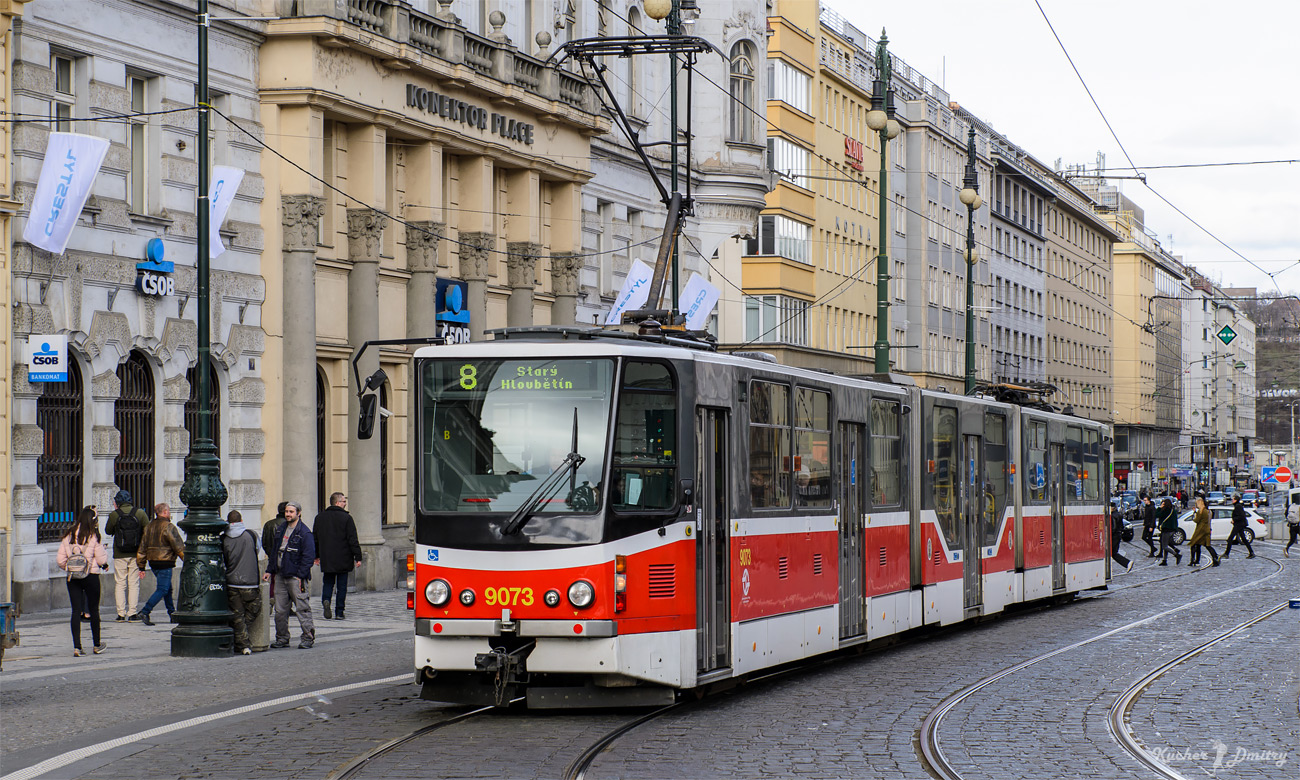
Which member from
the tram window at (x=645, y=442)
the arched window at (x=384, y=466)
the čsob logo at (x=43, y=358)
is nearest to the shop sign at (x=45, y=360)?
the čsob logo at (x=43, y=358)

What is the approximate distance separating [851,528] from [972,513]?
18.2 ft

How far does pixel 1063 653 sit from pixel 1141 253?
126m

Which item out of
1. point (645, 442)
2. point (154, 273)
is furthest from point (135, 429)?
point (645, 442)

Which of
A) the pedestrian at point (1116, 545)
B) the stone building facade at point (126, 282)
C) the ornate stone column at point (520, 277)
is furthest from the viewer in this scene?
the ornate stone column at point (520, 277)

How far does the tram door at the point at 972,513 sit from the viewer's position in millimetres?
23859

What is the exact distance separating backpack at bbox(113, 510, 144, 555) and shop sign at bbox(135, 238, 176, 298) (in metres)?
4.38

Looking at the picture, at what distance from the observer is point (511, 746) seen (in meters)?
12.7

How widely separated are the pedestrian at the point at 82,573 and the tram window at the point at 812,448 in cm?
759

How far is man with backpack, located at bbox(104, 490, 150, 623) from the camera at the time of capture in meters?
23.9

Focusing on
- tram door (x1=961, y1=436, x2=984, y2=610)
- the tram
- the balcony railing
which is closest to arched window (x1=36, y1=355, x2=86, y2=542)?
the balcony railing

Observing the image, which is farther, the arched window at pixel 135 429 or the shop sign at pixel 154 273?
the shop sign at pixel 154 273

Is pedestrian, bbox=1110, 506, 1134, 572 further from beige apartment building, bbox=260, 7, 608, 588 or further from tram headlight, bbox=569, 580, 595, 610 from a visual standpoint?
tram headlight, bbox=569, 580, 595, 610

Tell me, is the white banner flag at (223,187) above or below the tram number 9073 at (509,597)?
above

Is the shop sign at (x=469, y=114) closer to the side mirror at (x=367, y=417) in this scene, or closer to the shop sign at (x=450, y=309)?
the shop sign at (x=450, y=309)
